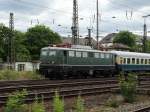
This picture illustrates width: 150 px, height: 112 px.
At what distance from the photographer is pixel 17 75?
3891 cm

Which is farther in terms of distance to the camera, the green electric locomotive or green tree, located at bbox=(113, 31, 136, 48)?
green tree, located at bbox=(113, 31, 136, 48)

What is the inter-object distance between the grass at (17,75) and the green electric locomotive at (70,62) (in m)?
3.37

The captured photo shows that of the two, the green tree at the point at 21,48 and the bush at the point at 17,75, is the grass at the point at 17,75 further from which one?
the green tree at the point at 21,48

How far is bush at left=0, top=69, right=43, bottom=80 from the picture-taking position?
37406mm

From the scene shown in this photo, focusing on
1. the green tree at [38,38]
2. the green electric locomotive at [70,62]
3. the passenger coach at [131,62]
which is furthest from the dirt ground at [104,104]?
the green tree at [38,38]

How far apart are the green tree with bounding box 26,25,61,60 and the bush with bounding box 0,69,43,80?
71970mm

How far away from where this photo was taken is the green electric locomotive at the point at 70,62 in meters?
34.4

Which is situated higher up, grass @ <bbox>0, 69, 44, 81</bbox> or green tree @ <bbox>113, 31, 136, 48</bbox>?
green tree @ <bbox>113, 31, 136, 48</bbox>

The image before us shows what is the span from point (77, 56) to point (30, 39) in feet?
269

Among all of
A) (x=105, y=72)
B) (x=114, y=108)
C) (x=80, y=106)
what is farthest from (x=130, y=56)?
(x=80, y=106)

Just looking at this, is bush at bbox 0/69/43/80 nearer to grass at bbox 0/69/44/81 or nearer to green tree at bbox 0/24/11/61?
grass at bbox 0/69/44/81

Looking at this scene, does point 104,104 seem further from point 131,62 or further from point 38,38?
point 38,38

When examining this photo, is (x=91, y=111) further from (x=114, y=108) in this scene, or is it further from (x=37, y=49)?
(x=37, y=49)

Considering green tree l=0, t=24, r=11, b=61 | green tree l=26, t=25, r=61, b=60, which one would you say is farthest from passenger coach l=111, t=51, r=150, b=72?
green tree l=26, t=25, r=61, b=60
